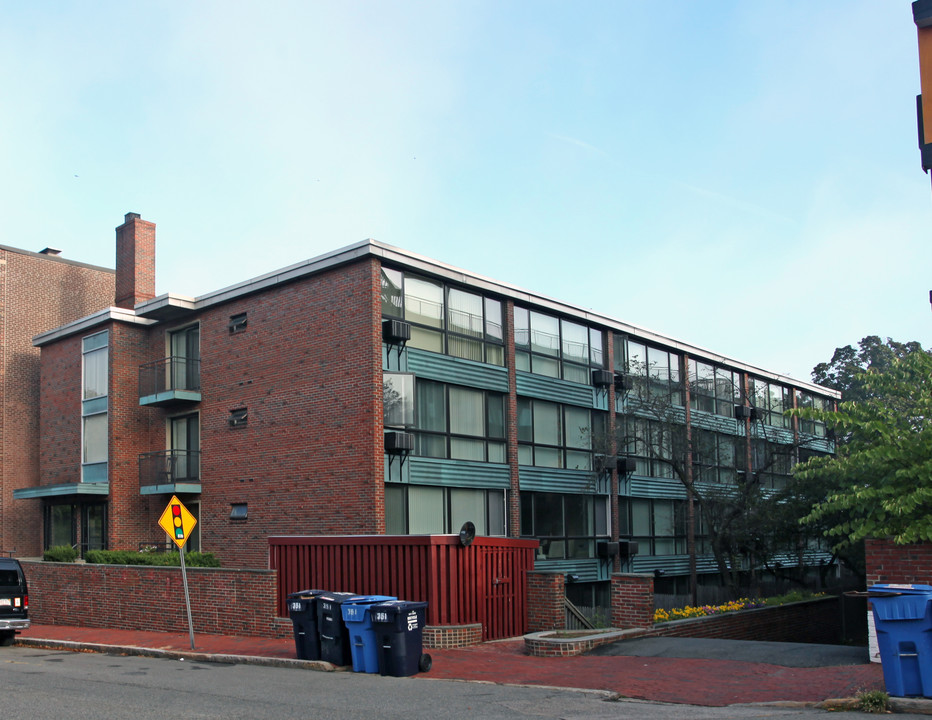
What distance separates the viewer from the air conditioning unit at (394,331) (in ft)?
73.2

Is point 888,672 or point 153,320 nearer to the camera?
point 888,672

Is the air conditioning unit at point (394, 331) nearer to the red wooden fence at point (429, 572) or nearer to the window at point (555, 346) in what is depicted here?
the window at point (555, 346)

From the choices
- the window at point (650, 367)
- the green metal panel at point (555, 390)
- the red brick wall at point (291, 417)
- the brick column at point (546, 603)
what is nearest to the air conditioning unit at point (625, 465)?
the green metal panel at point (555, 390)

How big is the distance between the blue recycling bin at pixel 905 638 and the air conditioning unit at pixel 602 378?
60.4 feet

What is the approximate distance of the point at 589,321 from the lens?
29.2 m

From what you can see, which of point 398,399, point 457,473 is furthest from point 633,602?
point 398,399

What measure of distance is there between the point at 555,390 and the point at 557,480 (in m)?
2.55

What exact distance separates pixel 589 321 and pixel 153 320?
12916 millimetres

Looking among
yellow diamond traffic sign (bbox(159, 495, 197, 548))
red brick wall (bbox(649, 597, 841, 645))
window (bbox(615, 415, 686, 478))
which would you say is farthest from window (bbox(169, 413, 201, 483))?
red brick wall (bbox(649, 597, 841, 645))

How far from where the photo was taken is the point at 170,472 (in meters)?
26.6

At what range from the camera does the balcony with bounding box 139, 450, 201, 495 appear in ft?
84.8

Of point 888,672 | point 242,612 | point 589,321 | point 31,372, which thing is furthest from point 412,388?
point 31,372

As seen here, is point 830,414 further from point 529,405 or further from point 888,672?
point 529,405

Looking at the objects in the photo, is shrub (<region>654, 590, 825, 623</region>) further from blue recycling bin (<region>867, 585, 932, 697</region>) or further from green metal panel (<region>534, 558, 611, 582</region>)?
blue recycling bin (<region>867, 585, 932, 697</region>)
